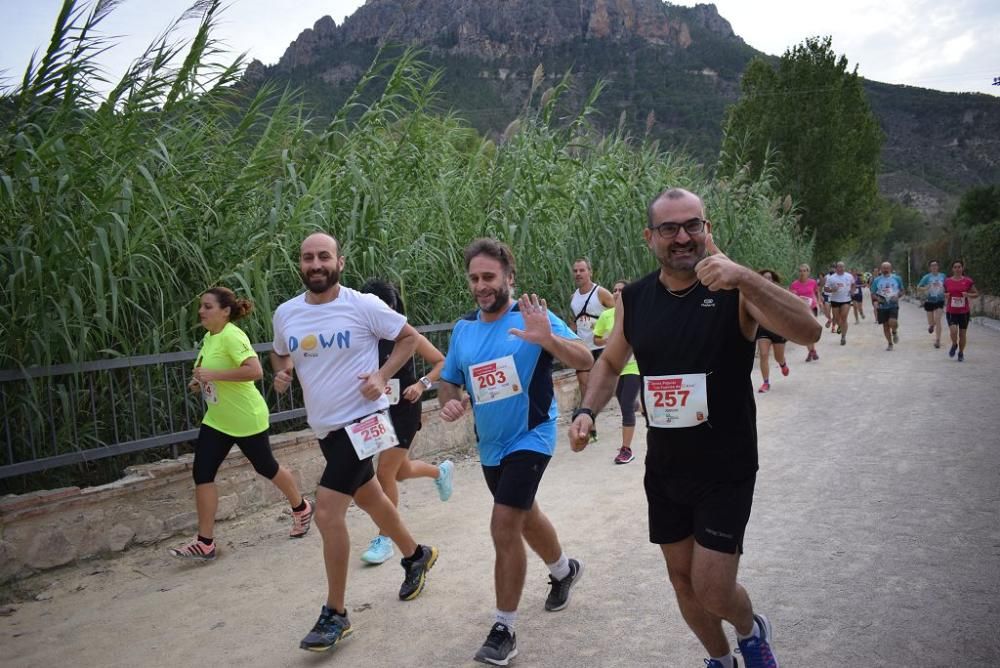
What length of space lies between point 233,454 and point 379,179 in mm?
2842

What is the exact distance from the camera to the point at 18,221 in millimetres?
5301

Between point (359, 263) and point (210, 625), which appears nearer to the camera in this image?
point (210, 625)

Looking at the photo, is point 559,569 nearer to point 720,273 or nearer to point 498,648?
point 498,648

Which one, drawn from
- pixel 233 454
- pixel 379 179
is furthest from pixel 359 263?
pixel 233 454

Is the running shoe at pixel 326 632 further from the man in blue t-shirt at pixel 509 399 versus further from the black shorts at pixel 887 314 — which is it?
the black shorts at pixel 887 314

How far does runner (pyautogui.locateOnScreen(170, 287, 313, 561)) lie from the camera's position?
543 centimetres

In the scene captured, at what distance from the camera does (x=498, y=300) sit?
13.3 feet

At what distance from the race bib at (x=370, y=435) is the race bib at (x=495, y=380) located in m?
0.53

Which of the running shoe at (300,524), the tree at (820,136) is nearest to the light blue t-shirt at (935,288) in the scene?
the running shoe at (300,524)

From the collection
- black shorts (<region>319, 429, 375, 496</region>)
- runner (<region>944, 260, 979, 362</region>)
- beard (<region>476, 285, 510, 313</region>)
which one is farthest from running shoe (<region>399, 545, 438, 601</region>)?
runner (<region>944, 260, 979, 362</region>)

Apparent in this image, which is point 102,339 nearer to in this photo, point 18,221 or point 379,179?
point 18,221

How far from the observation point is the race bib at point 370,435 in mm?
4090

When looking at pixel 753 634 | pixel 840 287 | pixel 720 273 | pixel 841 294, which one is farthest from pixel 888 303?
pixel 720 273

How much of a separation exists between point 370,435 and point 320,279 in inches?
32.9
